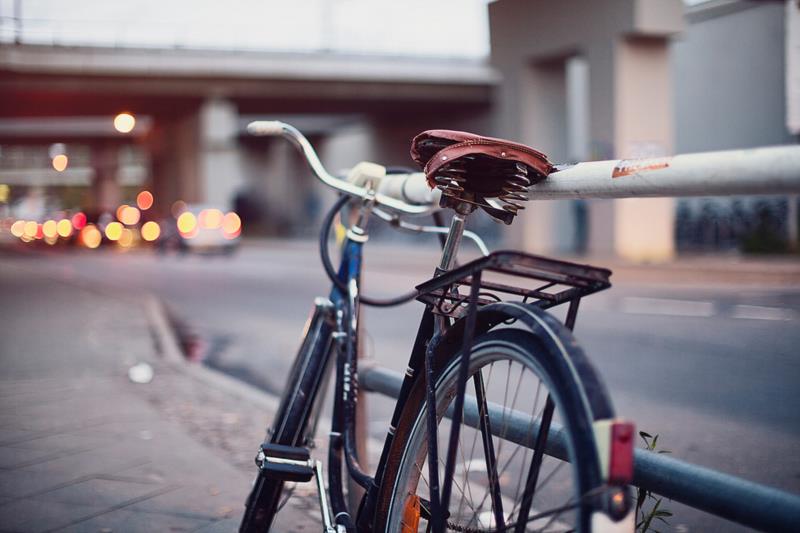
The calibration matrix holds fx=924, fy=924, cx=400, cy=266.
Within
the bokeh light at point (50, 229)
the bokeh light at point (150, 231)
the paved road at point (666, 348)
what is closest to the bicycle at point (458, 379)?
the paved road at point (666, 348)

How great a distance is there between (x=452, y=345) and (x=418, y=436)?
26cm

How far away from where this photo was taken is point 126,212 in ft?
119

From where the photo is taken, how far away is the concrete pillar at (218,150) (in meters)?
37.7

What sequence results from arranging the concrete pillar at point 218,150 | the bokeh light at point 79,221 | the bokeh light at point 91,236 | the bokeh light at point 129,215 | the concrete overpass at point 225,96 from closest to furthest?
the concrete overpass at point 225,96
the bokeh light at point 129,215
the bokeh light at point 91,236
the bokeh light at point 79,221
the concrete pillar at point 218,150

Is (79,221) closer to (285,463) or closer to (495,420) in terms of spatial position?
(285,463)

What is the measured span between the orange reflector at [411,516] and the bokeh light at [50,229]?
131ft

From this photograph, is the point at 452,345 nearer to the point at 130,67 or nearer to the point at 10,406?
the point at 10,406

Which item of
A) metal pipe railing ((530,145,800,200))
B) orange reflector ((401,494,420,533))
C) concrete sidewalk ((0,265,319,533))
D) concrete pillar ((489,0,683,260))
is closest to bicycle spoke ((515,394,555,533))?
orange reflector ((401,494,420,533))

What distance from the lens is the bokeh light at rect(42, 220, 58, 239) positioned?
39.4 metres

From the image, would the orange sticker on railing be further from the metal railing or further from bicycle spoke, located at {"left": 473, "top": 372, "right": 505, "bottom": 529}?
bicycle spoke, located at {"left": 473, "top": 372, "right": 505, "bottom": 529}

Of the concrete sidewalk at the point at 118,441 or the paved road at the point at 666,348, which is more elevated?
the concrete sidewalk at the point at 118,441

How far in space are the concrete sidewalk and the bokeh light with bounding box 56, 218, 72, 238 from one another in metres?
30.6

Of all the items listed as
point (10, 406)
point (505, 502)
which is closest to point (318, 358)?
point (505, 502)

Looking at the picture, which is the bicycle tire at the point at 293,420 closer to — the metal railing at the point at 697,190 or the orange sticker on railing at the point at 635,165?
the metal railing at the point at 697,190
